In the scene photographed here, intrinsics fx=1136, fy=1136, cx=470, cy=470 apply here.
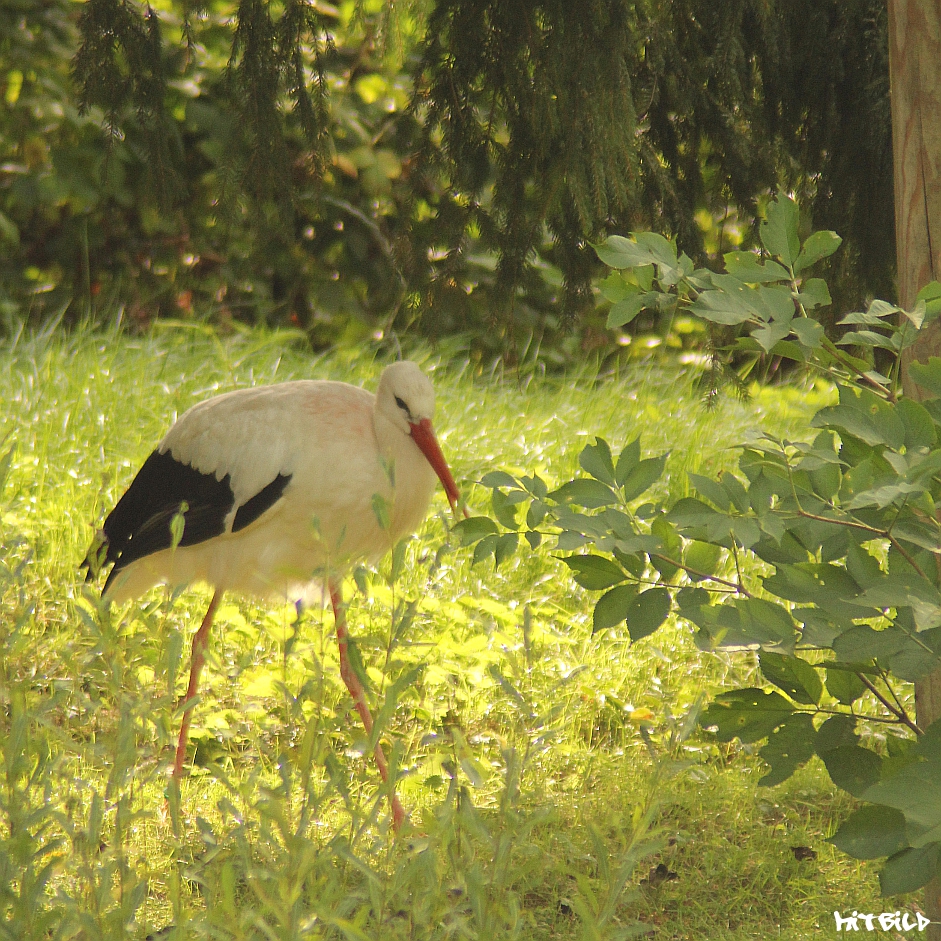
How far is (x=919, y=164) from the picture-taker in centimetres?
197

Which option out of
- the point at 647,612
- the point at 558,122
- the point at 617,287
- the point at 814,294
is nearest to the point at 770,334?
the point at 814,294

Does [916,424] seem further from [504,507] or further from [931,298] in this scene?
[504,507]

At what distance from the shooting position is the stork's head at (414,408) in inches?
118

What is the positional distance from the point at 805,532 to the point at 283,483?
1.64m

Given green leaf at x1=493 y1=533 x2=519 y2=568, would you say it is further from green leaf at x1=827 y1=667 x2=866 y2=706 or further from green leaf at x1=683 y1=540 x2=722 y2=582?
green leaf at x1=827 y1=667 x2=866 y2=706

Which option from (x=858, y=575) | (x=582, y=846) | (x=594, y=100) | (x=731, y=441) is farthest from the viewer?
(x=731, y=441)

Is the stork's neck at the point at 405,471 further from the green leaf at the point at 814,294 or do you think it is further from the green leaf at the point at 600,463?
the green leaf at the point at 814,294

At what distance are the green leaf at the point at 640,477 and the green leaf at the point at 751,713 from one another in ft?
1.30

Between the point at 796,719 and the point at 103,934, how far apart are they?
3.87 feet

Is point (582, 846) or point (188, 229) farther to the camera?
point (188, 229)

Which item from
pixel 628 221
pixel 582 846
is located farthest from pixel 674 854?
pixel 628 221

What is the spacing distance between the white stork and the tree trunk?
1306mm

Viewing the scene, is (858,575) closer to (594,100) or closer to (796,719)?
(796,719)

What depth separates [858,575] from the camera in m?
1.59
